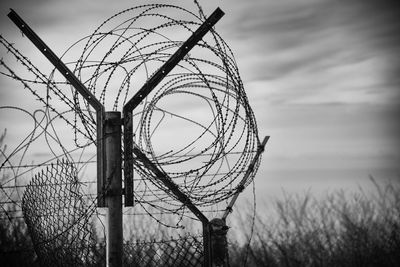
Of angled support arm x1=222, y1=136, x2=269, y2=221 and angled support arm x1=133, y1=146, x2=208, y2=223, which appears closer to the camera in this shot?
angled support arm x1=133, y1=146, x2=208, y2=223

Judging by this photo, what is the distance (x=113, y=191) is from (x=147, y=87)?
0.87 m

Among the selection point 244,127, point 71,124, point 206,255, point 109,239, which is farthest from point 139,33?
point 206,255

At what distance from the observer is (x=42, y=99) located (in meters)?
3.67

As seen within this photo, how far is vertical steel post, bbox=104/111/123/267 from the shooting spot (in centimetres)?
343

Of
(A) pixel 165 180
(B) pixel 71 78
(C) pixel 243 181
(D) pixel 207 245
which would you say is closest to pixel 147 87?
(B) pixel 71 78

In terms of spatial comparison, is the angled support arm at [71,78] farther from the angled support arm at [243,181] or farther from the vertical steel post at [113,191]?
the angled support arm at [243,181]

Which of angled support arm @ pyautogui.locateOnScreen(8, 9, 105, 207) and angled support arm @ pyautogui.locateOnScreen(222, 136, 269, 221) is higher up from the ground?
angled support arm @ pyautogui.locateOnScreen(8, 9, 105, 207)

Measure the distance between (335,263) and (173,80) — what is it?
3.71 metres

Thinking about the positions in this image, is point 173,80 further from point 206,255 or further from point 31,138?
point 206,255

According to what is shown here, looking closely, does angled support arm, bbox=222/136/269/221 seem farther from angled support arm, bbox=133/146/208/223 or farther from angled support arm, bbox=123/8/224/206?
angled support arm, bbox=123/8/224/206

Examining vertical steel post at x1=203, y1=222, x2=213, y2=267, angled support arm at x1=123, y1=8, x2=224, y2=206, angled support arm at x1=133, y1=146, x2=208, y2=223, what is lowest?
vertical steel post at x1=203, y1=222, x2=213, y2=267

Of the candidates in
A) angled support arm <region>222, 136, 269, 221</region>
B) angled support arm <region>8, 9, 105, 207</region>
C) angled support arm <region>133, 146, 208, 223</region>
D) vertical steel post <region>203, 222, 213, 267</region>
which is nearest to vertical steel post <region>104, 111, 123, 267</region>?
angled support arm <region>8, 9, 105, 207</region>

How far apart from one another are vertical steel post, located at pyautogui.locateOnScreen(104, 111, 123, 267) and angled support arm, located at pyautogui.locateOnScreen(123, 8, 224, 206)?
6 cm

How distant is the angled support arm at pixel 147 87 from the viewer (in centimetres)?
352
